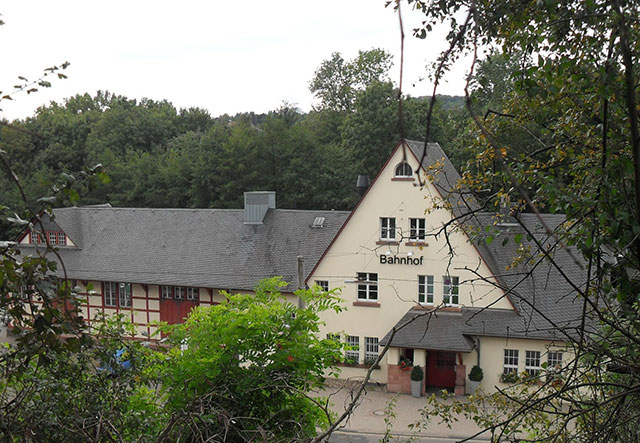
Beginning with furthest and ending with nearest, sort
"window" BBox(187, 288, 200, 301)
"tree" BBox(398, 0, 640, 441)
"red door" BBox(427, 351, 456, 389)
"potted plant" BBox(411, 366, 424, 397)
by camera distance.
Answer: "window" BBox(187, 288, 200, 301), "red door" BBox(427, 351, 456, 389), "potted plant" BBox(411, 366, 424, 397), "tree" BBox(398, 0, 640, 441)

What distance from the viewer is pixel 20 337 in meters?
4.15

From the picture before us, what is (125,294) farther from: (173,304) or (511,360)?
(511,360)

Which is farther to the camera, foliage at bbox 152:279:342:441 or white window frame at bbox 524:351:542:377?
white window frame at bbox 524:351:542:377

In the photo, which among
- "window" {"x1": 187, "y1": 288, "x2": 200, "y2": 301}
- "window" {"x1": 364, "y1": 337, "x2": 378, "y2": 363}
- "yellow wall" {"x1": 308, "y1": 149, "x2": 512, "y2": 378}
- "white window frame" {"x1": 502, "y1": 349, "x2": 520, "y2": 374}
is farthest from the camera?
"window" {"x1": 187, "y1": 288, "x2": 200, "y2": 301}

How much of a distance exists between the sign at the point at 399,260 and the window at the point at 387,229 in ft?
2.45

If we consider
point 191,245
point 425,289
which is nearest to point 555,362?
point 425,289

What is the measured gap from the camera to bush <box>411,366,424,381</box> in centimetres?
2194

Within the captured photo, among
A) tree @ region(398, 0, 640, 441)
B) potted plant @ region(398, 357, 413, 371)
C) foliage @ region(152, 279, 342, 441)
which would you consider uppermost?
tree @ region(398, 0, 640, 441)

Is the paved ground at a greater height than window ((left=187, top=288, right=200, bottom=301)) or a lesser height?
lesser

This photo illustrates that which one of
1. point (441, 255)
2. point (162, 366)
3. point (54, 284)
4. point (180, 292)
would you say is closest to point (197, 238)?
point (180, 292)

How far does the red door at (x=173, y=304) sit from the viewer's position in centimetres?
2684

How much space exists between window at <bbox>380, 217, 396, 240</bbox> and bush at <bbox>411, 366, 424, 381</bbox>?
15.8 feet

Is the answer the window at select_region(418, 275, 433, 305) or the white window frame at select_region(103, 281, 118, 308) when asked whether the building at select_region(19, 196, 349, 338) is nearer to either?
the white window frame at select_region(103, 281, 118, 308)

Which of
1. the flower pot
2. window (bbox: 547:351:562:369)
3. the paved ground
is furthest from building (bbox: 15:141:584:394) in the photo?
the paved ground
